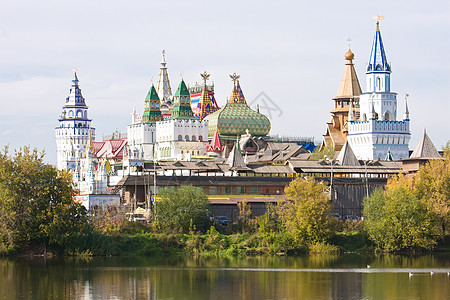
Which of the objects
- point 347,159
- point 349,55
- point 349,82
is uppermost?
point 349,55

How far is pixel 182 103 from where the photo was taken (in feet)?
347

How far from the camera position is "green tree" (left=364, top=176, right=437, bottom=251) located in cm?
5278

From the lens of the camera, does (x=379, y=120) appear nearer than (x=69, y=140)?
Yes

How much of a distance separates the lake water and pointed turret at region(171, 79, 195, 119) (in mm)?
53840

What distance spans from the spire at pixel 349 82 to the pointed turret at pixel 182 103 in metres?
16.2

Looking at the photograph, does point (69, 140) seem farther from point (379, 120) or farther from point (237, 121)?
point (379, 120)

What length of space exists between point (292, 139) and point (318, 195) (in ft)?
206

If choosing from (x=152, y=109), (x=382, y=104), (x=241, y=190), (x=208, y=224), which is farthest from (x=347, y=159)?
(x=152, y=109)

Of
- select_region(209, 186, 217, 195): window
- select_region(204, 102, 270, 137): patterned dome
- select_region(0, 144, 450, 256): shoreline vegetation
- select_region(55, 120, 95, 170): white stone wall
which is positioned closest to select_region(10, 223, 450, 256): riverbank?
select_region(0, 144, 450, 256): shoreline vegetation

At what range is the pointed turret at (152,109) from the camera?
108812mm

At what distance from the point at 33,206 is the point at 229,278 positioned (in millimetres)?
13105

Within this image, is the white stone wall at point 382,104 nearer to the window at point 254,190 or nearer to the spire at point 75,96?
the window at point 254,190

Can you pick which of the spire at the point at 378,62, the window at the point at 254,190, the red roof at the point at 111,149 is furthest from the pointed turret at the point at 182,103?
the window at the point at 254,190

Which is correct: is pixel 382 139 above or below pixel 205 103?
below
